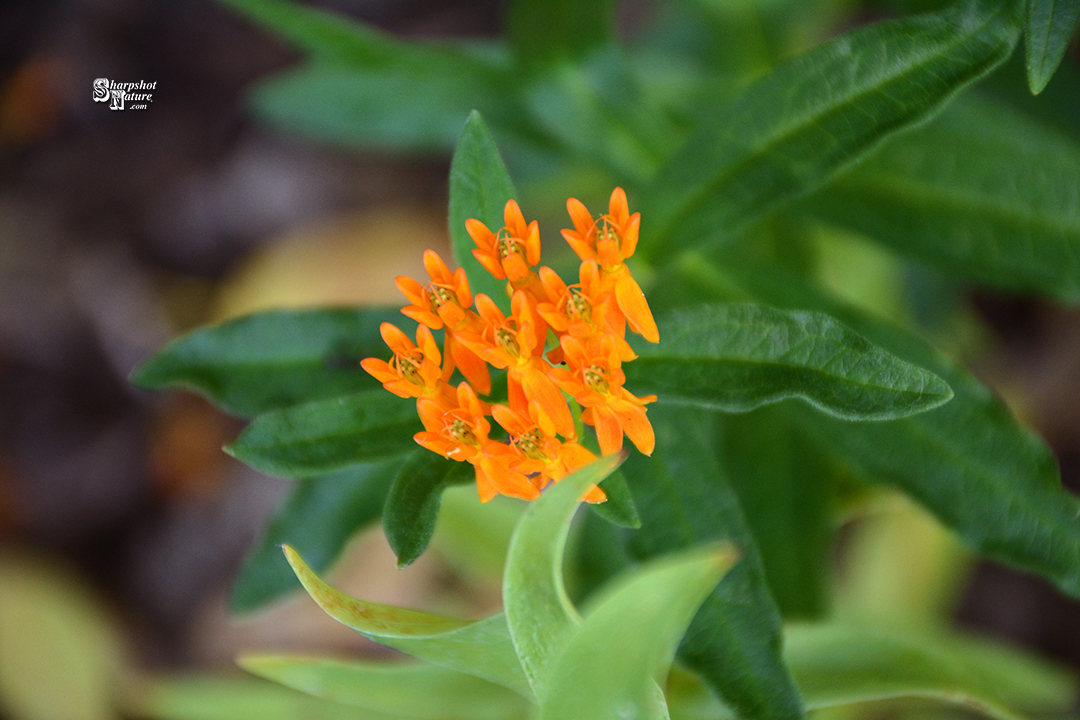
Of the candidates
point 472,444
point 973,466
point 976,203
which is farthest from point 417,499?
point 976,203

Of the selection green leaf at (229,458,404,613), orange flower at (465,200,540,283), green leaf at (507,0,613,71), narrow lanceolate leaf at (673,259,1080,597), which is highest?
green leaf at (507,0,613,71)

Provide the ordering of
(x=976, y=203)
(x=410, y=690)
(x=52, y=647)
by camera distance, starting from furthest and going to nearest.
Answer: (x=52, y=647)
(x=410, y=690)
(x=976, y=203)

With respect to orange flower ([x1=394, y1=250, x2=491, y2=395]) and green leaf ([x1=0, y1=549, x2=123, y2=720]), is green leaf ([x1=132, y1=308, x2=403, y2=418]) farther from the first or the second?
green leaf ([x1=0, y1=549, x2=123, y2=720])

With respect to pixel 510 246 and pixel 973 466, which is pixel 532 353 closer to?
pixel 510 246

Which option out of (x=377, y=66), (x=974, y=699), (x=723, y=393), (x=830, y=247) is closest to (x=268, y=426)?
(x=723, y=393)

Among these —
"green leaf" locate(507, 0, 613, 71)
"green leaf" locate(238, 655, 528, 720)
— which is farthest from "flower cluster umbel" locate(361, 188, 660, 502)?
"green leaf" locate(507, 0, 613, 71)

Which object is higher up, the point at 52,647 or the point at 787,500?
the point at 787,500

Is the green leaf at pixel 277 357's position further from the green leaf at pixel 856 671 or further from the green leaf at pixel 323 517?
the green leaf at pixel 856 671
